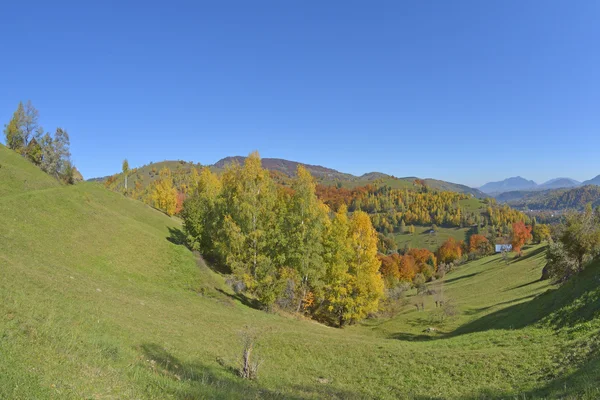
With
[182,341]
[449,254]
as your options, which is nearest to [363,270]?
[182,341]

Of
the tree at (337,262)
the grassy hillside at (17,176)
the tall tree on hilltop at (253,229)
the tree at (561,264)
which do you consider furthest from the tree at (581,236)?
the grassy hillside at (17,176)

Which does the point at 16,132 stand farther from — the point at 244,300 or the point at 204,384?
the point at 204,384

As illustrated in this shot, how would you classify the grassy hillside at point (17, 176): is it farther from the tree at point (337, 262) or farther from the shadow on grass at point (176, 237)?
the tree at point (337, 262)

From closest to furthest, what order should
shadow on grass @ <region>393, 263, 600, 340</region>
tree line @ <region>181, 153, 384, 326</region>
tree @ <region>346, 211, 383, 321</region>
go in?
shadow on grass @ <region>393, 263, 600, 340</region>
tree line @ <region>181, 153, 384, 326</region>
tree @ <region>346, 211, 383, 321</region>

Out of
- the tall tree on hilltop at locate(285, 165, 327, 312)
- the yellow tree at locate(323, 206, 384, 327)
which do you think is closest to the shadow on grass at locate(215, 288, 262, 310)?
the tall tree on hilltop at locate(285, 165, 327, 312)

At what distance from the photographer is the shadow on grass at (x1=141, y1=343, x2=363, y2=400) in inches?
423

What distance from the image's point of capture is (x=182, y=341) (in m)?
20.3

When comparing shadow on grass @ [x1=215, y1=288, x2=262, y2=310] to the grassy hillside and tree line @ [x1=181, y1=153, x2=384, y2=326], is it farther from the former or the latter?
the grassy hillside

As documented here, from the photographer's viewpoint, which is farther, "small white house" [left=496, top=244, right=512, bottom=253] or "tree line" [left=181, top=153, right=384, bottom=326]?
"small white house" [left=496, top=244, right=512, bottom=253]

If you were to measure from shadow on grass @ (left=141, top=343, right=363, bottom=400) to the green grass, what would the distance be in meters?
0.09

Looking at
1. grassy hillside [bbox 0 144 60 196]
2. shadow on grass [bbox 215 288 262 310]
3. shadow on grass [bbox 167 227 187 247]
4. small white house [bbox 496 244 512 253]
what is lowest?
small white house [bbox 496 244 512 253]

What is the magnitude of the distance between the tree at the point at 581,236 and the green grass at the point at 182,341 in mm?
8663

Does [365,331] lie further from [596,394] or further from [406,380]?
[596,394]

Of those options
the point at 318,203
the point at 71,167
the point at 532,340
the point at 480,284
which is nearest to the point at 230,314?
the point at 318,203
